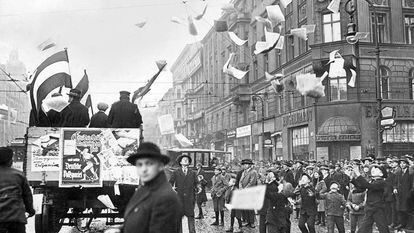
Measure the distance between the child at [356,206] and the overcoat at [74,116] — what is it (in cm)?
618

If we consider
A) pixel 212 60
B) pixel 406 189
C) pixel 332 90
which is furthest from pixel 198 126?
pixel 406 189

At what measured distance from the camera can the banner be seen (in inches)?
329

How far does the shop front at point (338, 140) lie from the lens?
97.2ft

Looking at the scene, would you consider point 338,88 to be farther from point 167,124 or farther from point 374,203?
point 167,124

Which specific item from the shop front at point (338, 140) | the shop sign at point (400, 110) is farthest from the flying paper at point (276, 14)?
the shop sign at point (400, 110)

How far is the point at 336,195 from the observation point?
36.0ft

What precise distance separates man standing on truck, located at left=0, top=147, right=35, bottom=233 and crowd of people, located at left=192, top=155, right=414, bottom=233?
182 inches

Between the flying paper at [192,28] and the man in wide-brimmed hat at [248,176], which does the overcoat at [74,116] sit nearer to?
the flying paper at [192,28]

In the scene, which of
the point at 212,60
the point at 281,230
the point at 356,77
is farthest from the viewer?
the point at 212,60

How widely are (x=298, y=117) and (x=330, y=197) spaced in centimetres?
2289

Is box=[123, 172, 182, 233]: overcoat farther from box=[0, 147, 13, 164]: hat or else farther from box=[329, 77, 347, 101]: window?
box=[329, 77, 347, 101]: window

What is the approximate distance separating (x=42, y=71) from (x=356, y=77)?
2386cm

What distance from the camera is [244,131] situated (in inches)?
1857

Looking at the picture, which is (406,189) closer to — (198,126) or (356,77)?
(356,77)
